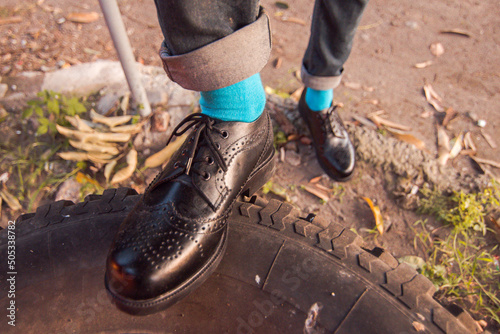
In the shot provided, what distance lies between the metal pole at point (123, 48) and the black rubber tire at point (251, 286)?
0.92 m

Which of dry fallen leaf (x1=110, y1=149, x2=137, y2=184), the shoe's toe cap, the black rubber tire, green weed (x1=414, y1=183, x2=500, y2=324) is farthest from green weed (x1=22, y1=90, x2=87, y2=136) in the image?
green weed (x1=414, y1=183, x2=500, y2=324)

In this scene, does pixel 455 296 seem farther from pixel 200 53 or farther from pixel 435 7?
pixel 435 7

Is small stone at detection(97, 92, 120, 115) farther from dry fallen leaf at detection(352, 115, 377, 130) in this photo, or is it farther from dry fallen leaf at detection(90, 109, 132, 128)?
dry fallen leaf at detection(352, 115, 377, 130)

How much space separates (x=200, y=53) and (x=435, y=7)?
3.11 m

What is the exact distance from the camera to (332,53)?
62.0 inches

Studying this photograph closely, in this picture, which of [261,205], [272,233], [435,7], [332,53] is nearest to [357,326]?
[272,233]

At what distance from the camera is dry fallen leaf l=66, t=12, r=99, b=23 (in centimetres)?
297

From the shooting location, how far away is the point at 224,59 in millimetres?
997

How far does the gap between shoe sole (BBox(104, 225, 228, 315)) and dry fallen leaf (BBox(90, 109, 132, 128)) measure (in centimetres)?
119

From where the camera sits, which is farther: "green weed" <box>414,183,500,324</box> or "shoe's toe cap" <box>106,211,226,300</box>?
"green weed" <box>414,183,500,324</box>

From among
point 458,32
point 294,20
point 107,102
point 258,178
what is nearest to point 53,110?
point 107,102

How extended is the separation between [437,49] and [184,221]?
2718 millimetres

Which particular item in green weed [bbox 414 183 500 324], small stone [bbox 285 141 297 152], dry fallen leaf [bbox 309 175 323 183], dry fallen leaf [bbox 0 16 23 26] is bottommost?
green weed [bbox 414 183 500 324]

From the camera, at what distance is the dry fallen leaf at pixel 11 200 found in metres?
1.78
